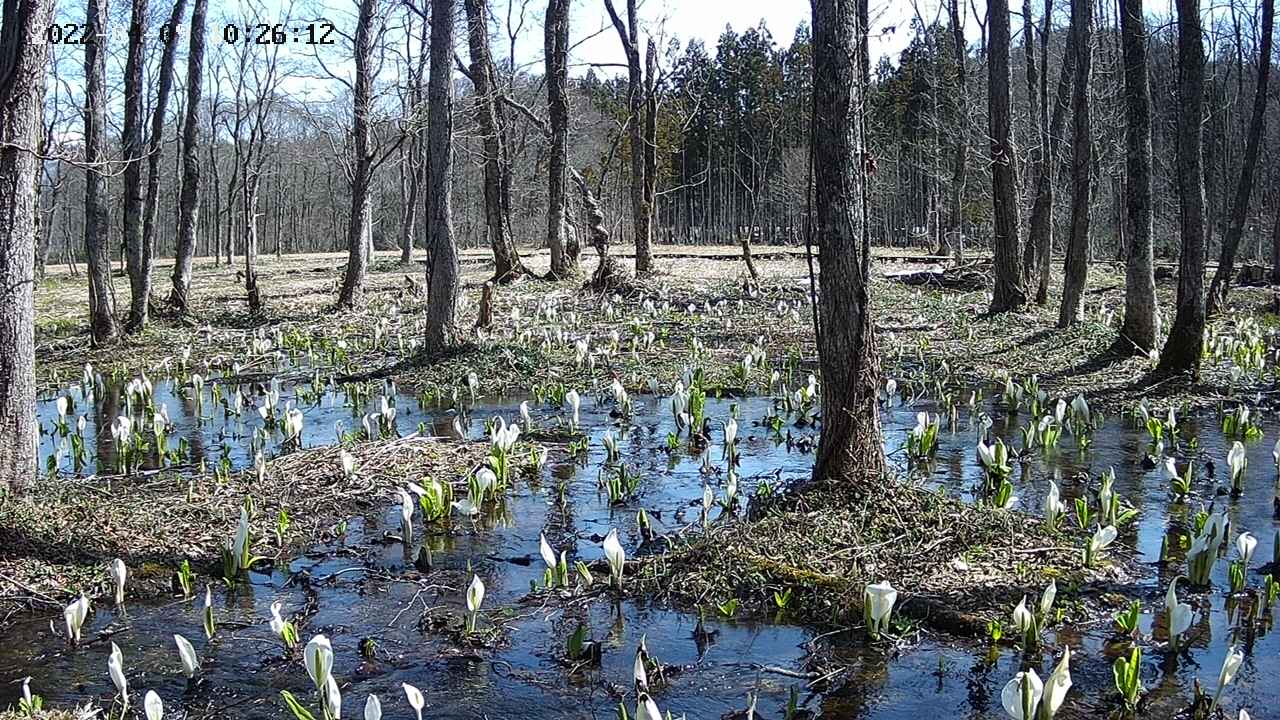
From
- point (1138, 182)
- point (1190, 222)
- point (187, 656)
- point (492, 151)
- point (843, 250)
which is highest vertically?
point (492, 151)

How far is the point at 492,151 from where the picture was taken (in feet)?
75.2

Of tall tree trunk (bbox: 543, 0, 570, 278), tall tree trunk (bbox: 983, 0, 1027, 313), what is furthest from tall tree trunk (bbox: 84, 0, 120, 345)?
tall tree trunk (bbox: 983, 0, 1027, 313)

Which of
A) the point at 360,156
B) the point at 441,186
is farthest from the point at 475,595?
the point at 360,156

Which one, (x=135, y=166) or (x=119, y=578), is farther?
(x=135, y=166)

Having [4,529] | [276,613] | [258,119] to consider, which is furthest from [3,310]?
[258,119]

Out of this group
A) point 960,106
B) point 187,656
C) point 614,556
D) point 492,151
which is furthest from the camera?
point 960,106

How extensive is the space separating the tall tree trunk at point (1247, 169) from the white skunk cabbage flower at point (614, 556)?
10.8 m

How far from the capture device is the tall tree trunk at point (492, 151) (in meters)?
21.0

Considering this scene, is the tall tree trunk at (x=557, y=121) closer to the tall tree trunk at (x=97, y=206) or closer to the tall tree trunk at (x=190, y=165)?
the tall tree trunk at (x=190, y=165)

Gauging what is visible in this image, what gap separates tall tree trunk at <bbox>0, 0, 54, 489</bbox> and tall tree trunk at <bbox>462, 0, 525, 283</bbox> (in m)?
15.1

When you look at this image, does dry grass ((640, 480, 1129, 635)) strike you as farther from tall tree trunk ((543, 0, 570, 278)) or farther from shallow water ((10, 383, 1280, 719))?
tall tree trunk ((543, 0, 570, 278))

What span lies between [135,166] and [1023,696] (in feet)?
55.3

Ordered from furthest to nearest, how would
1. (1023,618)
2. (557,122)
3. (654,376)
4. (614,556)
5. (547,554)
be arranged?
(557,122)
(654,376)
(614,556)
(547,554)
(1023,618)

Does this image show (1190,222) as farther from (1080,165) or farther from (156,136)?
(156,136)
